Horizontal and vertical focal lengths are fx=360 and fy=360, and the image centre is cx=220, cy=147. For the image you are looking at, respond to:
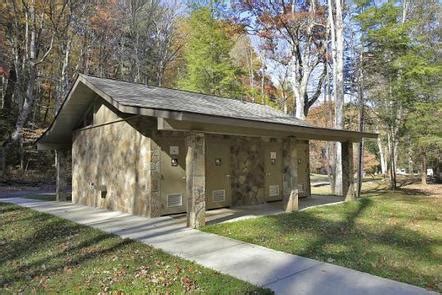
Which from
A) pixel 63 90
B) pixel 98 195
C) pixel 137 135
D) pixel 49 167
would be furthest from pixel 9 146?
pixel 137 135

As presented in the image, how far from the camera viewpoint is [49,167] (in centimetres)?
2364

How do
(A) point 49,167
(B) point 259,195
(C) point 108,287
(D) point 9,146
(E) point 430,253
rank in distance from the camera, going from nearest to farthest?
1. (C) point 108,287
2. (E) point 430,253
3. (B) point 259,195
4. (D) point 9,146
5. (A) point 49,167

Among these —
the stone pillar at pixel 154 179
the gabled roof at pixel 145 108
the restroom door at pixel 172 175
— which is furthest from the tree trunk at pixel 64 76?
the stone pillar at pixel 154 179

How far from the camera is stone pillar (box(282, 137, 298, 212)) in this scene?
9.68 meters

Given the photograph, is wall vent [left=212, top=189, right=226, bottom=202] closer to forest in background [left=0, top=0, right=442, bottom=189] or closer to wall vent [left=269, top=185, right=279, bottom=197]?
wall vent [left=269, top=185, right=279, bottom=197]

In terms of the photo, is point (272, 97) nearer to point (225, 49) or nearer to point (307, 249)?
point (225, 49)

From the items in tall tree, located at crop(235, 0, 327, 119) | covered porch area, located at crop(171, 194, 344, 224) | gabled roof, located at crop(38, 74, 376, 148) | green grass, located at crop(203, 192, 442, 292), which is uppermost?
tall tree, located at crop(235, 0, 327, 119)

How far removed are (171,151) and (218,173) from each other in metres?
1.82

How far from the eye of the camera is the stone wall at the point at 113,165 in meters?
8.93

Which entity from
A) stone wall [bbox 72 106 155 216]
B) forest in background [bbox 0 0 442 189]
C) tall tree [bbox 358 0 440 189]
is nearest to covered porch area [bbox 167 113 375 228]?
stone wall [bbox 72 106 155 216]

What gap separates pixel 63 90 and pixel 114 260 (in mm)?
19085

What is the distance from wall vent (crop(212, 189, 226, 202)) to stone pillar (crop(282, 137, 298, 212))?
1.81 m

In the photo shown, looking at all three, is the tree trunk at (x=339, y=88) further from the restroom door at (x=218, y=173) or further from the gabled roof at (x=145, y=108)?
the restroom door at (x=218, y=173)

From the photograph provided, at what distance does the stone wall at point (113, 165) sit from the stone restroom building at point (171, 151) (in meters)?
0.03
